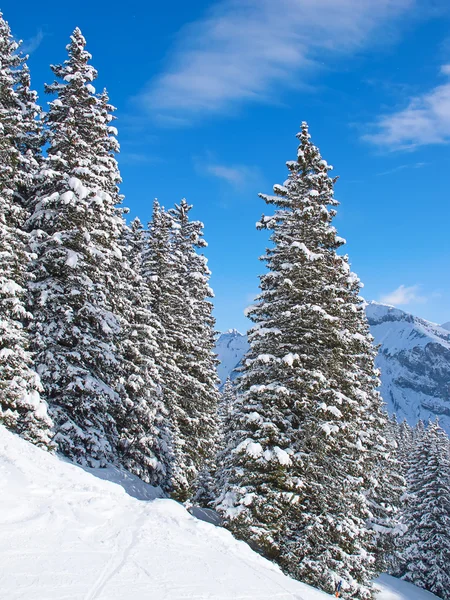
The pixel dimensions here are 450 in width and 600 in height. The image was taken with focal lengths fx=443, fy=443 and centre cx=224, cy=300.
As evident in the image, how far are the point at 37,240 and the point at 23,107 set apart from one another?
6.99m

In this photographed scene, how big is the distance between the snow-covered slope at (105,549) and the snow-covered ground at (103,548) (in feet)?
0.05

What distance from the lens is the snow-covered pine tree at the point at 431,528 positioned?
101ft

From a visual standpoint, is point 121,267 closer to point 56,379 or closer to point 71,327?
point 71,327

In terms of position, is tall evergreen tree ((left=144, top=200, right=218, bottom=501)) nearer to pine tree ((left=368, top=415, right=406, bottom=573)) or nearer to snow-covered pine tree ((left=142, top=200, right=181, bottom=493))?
snow-covered pine tree ((left=142, top=200, right=181, bottom=493))

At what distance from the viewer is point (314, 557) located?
1215 cm

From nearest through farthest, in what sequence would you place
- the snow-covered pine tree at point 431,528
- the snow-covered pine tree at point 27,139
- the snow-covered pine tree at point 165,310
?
the snow-covered pine tree at point 27,139
the snow-covered pine tree at point 165,310
the snow-covered pine tree at point 431,528

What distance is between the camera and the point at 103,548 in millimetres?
7348

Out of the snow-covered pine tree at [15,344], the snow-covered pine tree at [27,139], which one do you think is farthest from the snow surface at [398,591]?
the snow-covered pine tree at [27,139]

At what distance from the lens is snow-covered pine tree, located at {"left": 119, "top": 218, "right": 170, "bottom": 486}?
763 inches

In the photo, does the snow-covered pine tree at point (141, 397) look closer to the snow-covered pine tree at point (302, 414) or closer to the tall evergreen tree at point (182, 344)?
the tall evergreen tree at point (182, 344)

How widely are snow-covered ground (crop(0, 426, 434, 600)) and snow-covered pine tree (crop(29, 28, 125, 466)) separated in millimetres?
4105

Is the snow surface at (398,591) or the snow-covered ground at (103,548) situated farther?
the snow surface at (398,591)

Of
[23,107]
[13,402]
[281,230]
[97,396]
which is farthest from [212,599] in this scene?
[23,107]

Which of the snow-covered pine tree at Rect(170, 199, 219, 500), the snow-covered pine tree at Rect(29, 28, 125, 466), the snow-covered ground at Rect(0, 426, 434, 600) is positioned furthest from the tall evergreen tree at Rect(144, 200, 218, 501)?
the snow-covered ground at Rect(0, 426, 434, 600)
